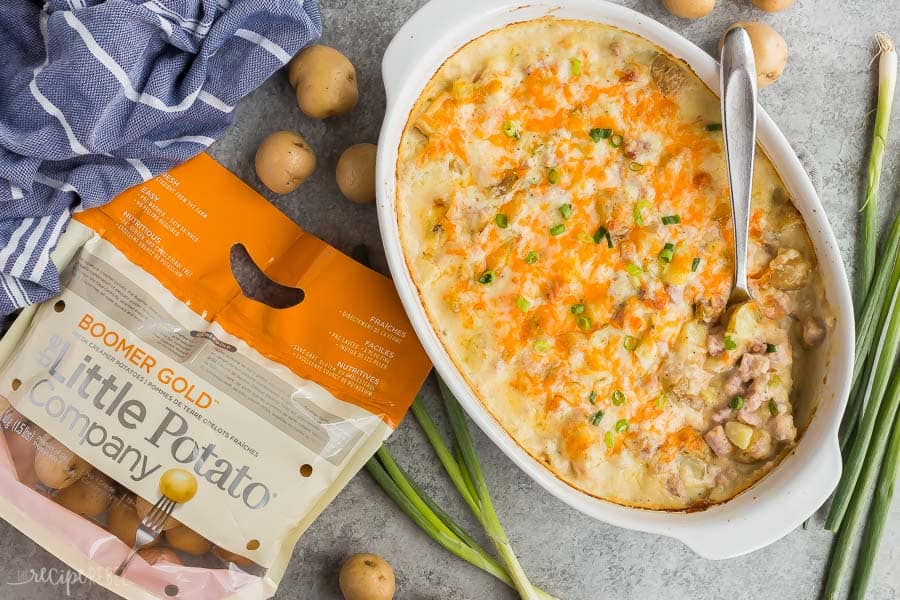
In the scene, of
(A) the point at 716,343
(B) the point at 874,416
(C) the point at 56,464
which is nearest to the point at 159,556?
(C) the point at 56,464

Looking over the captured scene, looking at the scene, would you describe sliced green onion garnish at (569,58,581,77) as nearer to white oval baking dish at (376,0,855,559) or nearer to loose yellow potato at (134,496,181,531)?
white oval baking dish at (376,0,855,559)

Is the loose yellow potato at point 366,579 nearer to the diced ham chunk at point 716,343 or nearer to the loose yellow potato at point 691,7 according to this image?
the diced ham chunk at point 716,343

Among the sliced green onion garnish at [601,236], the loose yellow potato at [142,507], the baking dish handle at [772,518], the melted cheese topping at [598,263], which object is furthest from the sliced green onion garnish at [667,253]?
the loose yellow potato at [142,507]

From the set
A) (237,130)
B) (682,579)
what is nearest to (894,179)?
(682,579)

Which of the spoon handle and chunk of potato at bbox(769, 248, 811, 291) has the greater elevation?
the spoon handle

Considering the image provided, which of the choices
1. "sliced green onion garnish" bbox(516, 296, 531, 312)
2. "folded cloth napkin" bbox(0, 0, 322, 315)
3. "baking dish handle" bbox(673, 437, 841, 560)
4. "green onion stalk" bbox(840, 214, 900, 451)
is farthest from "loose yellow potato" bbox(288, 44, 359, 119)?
"green onion stalk" bbox(840, 214, 900, 451)
